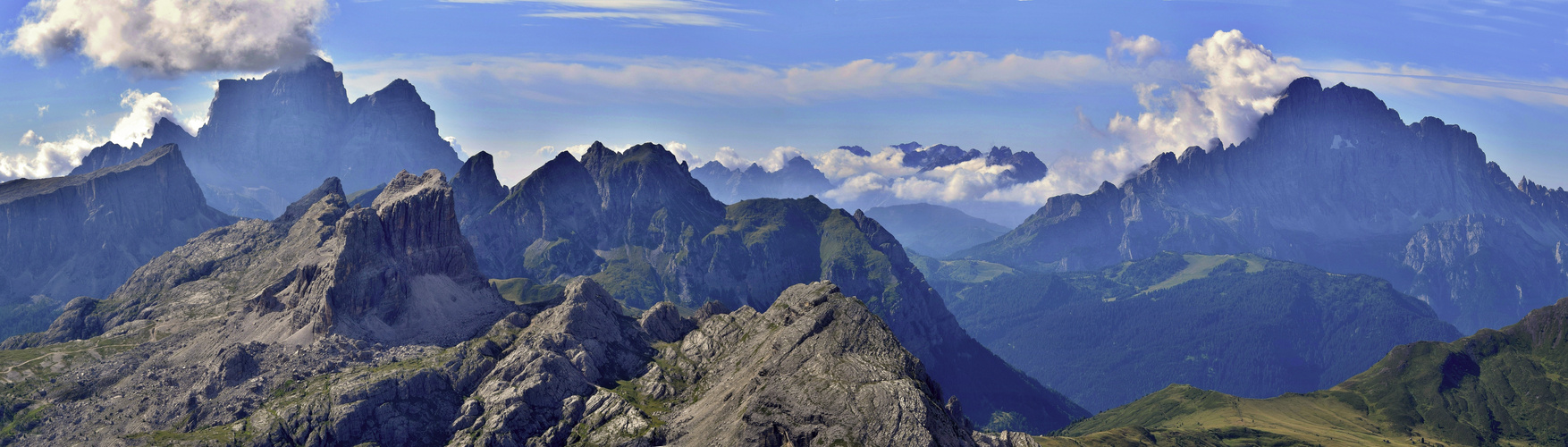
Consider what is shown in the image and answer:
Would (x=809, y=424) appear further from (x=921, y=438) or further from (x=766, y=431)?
(x=921, y=438)

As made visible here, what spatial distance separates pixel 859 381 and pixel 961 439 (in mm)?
24124

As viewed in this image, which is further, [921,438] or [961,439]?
[961,439]

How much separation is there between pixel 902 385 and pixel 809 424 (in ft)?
67.6

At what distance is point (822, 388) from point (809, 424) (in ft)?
32.0

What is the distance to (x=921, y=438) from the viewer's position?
598 feet

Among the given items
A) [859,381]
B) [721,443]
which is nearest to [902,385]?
[859,381]

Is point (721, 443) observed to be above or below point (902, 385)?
below

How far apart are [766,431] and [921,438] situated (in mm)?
31914

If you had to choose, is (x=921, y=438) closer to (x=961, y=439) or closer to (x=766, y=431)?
(x=961, y=439)

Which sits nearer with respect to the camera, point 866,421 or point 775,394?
point 866,421

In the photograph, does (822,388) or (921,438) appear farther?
(822,388)

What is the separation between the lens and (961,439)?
196 metres

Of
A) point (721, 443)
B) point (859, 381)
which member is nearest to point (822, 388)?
point (859, 381)

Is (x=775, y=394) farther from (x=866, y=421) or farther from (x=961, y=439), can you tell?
(x=961, y=439)
